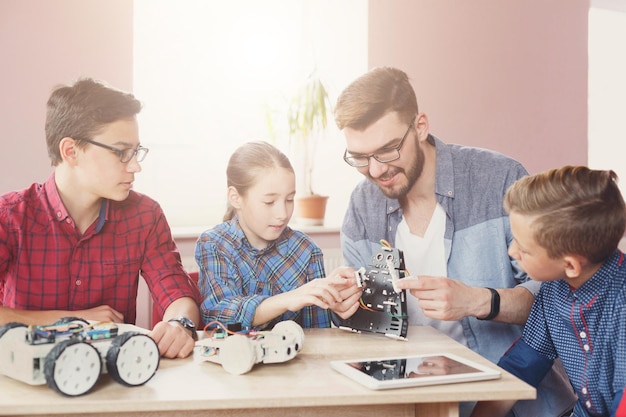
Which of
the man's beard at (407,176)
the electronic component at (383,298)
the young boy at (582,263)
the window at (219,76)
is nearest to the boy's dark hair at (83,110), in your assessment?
the man's beard at (407,176)

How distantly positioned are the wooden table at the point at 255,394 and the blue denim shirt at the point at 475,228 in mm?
541

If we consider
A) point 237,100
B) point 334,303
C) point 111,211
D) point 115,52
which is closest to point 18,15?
point 115,52

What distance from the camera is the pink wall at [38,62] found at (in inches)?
143

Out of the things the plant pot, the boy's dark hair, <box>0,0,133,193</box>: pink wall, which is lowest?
the plant pot

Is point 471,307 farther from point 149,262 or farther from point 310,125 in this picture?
point 310,125

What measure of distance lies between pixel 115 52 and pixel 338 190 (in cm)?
162

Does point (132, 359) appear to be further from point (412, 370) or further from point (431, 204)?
point (431, 204)

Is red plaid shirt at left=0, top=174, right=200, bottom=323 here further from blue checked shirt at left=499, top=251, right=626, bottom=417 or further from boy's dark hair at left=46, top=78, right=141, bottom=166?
blue checked shirt at left=499, top=251, right=626, bottom=417

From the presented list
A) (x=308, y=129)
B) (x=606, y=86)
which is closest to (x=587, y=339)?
(x=308, y=129)

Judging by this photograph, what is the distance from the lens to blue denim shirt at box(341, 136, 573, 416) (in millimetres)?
2125

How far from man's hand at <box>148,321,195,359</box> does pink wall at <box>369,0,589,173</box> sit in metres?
2.90

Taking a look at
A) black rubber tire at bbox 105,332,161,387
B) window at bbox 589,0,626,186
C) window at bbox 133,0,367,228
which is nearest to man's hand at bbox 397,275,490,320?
black rubber tire at bbox 105,332,161,387

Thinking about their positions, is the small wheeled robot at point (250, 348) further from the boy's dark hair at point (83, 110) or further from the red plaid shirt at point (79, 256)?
the boy's dark hair at point (83, 110)

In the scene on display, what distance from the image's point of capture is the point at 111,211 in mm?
2195
